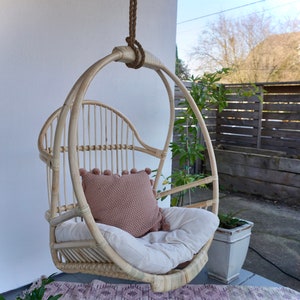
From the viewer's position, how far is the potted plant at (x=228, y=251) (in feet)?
5.59

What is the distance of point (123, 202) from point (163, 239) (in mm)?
233

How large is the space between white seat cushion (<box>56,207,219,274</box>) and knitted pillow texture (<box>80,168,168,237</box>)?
0.17 ft

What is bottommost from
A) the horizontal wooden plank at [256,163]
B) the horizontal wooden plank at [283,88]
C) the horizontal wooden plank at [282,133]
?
the horizontal wooden plank at [256,163]

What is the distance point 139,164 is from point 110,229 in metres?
1.14

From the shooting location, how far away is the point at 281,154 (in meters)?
3.58

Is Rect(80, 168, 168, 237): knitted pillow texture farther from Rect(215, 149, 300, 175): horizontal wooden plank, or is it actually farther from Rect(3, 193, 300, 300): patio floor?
Rect(215, 149, 300, 175): horizontal wooden plank

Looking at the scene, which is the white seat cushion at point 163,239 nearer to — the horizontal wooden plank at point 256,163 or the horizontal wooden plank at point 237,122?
the horizontal wooden plank at point 256,163

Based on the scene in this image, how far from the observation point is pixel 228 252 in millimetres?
1705

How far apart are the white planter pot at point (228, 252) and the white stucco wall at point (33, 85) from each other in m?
0.94

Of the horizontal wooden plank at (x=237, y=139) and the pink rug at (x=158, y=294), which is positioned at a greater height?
the horizontal wooden plank at (x=237, y=139)

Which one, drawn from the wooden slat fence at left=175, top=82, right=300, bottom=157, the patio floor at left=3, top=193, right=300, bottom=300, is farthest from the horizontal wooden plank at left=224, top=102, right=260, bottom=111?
the patio floor at left=3, top=193, right=300, bottom=300

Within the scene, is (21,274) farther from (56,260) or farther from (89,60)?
(89,60)

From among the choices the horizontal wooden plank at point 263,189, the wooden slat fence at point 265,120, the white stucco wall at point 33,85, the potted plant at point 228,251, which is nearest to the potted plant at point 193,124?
the potted plant at point 228,251

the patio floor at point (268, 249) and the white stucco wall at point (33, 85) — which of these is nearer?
the white stucco wall at point (33, 85)
